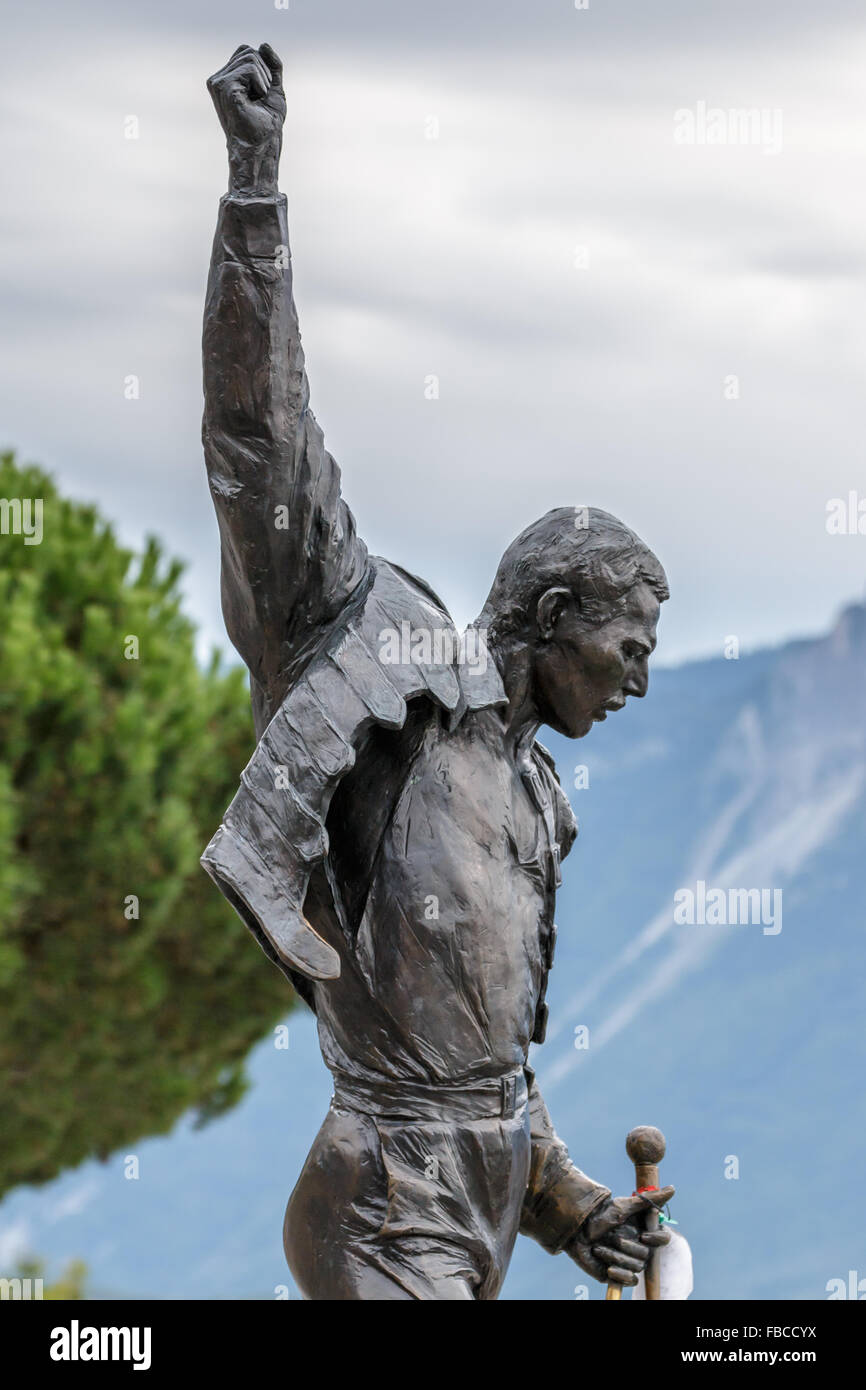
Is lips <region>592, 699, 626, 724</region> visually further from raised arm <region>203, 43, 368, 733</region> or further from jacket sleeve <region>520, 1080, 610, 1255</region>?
jacket sleeve <region>520, 1080, 610, 1255</region>

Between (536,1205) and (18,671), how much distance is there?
588cm

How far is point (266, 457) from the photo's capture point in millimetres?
3504

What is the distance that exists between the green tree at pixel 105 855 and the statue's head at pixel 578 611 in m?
5.91

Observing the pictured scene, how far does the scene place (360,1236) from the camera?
365 centimetres

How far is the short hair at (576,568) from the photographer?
3801 mm

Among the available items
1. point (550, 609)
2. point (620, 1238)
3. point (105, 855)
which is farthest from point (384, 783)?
point (105, 855)

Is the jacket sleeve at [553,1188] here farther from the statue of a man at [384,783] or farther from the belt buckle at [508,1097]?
the belt buckle at [508,1097]

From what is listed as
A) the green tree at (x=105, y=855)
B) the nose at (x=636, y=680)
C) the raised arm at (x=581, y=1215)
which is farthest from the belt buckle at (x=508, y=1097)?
the green tree at (x=105, y=855)

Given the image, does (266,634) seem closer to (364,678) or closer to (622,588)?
(364,678)

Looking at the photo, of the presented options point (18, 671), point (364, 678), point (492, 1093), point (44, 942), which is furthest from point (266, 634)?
point (44, 942)

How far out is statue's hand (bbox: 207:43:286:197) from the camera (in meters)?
3.38

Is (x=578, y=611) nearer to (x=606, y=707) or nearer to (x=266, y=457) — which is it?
(x=606, y=707)

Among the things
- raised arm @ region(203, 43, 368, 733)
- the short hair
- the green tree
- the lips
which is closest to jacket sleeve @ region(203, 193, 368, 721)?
raised arm @ region(203, 43, 368, 733)

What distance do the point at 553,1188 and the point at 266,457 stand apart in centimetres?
155
